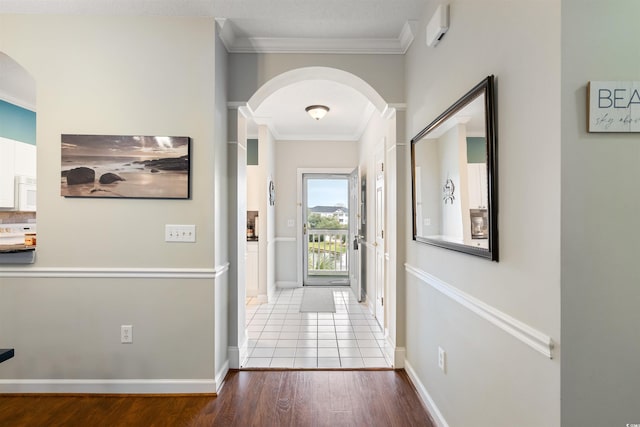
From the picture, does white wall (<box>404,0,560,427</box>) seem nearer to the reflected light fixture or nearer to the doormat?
the reflected light fixture

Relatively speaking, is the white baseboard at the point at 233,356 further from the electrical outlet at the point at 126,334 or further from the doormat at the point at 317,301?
the doormat at the point at 317,301

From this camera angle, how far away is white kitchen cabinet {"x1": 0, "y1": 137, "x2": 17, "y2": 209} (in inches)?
135

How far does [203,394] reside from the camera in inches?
91.4

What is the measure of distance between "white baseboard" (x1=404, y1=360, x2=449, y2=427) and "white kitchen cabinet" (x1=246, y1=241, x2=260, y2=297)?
9.73 feet

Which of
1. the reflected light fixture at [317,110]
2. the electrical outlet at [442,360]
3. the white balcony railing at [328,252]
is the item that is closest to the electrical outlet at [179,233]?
the electrical outlet at [442,360]

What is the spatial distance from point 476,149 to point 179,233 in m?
1.92

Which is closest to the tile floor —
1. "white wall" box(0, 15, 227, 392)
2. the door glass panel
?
"white wall" box(0, 15, 227, 392)

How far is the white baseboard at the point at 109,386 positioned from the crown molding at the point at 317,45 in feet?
8.21

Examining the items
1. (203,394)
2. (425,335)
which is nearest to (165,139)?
(203,394)

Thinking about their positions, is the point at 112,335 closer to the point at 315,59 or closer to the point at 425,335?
the point at 425,335

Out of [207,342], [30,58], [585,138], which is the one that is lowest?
[207,342]

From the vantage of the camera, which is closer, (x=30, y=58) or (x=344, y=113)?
(x=30, y=58)

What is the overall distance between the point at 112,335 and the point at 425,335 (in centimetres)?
214

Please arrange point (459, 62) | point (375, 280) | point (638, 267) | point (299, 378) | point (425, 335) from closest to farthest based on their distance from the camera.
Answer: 1. point (638, 267)
2. point (459, 62)
3. point (425, 335)
4. point (299, 378)
5. point (375, 280)
